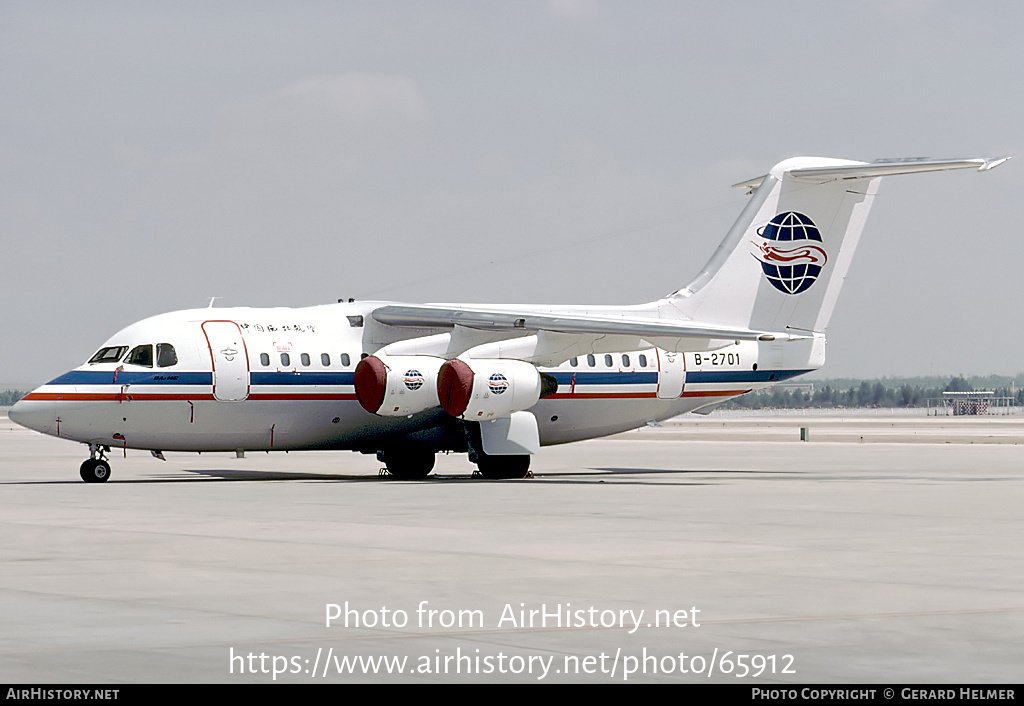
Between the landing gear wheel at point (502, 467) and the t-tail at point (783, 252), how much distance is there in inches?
246

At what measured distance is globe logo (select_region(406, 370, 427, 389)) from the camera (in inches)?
1219

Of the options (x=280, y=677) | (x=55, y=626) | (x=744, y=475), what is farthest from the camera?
(x=744, y=475)

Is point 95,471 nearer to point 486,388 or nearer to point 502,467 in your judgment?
point 486,388

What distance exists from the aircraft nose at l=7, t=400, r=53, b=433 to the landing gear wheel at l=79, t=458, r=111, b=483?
3.91ft

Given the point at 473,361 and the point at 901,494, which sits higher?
the point at 473,361

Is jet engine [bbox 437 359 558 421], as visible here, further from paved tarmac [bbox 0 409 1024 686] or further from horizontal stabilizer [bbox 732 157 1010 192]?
horizontal stabilizer [bbox 732 157 1010 192]

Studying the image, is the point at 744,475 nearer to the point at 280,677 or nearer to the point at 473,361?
the point at 473,361

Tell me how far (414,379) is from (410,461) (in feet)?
11.8

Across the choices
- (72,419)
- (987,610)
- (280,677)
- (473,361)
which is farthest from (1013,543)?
(72,419)

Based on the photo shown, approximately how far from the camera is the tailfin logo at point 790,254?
3612cm

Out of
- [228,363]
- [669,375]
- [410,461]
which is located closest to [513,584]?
[228,363]

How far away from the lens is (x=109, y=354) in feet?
100

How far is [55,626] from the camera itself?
10.9 meters

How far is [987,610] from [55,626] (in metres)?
7.15
